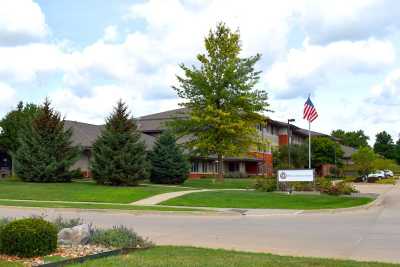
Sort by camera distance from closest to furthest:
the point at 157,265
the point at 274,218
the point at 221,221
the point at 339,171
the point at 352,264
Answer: the point at 157,265
the point at 352,264
the point at 221,221
the point at 274,218
the point at 339,171

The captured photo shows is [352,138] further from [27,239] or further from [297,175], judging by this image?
[27,239]

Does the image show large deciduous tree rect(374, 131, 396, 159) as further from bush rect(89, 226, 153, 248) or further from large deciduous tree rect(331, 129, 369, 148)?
bush rect(89, 226, 153, 248)

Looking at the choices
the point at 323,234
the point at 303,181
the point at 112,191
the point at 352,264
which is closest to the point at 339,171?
the point at 303,181

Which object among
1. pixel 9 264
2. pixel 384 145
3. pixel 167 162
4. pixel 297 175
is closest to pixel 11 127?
pixel 167 162

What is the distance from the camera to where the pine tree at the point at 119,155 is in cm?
3506

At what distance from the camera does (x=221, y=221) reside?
1891 centimetres

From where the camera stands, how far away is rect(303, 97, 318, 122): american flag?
36.5 metres

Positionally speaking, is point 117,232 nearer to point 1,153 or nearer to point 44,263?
point 44,263

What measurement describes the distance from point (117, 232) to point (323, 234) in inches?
245

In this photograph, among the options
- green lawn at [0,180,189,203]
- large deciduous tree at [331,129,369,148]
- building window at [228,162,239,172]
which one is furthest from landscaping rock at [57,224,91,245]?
large deciduous tree at [331,129,369,148]

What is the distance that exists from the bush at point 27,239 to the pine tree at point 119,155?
25.2 meters

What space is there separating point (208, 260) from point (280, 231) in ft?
22.7

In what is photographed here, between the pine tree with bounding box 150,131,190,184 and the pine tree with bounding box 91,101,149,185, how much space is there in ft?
21.0

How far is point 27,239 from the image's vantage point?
9445mm
